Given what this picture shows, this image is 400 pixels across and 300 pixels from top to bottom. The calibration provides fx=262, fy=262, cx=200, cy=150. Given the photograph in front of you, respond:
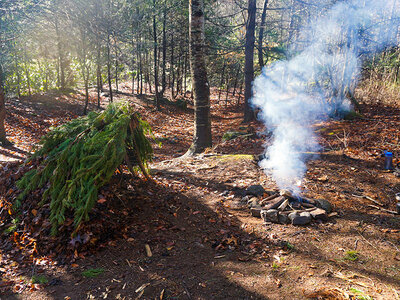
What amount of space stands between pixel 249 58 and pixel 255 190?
369 inches

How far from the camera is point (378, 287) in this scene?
269 cm

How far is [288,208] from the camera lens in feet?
14.4

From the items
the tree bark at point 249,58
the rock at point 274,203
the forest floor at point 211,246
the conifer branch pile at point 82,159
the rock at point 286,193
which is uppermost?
the tree bark at point 249,58

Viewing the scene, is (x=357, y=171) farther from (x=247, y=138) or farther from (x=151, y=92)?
(x=151, y=92)

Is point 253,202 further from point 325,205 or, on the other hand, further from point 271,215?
point 325,205

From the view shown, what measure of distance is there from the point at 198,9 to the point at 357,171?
17.9 ft

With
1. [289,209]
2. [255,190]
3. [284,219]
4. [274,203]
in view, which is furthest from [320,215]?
[255,190]

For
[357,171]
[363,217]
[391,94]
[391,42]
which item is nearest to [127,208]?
[363,217]

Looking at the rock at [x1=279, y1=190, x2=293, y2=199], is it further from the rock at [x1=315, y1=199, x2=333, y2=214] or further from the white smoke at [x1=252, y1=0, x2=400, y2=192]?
the white smoke at [x1=252, y1=0, x2=400, y2=192]

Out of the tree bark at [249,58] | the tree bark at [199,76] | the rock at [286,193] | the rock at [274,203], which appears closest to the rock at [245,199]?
Result: the rock at [274,203]

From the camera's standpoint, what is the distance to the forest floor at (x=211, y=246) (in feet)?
9.27

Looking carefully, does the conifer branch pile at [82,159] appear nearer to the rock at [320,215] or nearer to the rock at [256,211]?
the rock at [256,211]

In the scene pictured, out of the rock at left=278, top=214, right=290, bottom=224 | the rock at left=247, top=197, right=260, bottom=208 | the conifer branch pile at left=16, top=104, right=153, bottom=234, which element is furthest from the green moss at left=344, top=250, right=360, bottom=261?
the conifer branch pile at left=16, top=104, right=153, bottom=234

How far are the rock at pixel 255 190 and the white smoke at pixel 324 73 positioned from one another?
1.33 meters
